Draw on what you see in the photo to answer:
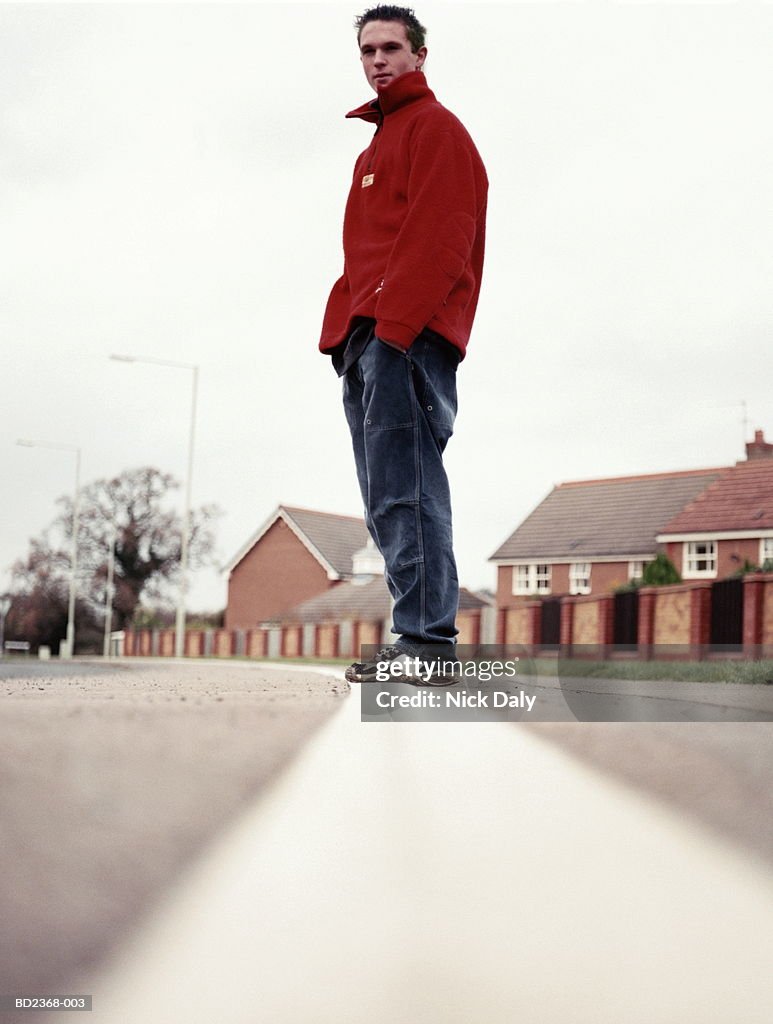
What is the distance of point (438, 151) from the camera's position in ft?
4.89

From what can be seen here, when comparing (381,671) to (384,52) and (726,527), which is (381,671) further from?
(726,527)

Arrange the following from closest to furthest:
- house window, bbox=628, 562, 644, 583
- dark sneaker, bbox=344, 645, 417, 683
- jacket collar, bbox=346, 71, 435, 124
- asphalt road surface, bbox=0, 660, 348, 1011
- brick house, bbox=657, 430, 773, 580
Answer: asphalt road surface, bbox=0, 660, 348, 1011 → dark sneaker, bbox=344, 645, 417, 683 → jacket collar, bbox=346, 71, 435, 124 → brick house, bbox=657, 430, 773, 580 → house window, bbox=628, 562, 644, 583

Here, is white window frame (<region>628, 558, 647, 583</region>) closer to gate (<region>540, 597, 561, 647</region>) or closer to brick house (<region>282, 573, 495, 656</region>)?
brick house (<region>282, 573, 495, 656</region>)

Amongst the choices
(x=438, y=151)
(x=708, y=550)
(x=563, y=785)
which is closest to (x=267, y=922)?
(x=563, y=785)

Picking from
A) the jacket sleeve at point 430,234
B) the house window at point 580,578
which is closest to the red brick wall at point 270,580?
the house window at point 580,578

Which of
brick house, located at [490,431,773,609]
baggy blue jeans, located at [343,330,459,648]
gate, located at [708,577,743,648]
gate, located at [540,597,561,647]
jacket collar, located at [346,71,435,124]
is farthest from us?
brick house, located at [490,431,773,609]

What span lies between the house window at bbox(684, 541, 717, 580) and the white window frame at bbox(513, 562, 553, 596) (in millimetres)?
4384

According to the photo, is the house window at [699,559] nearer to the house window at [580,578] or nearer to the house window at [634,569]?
the house window at [634,569]

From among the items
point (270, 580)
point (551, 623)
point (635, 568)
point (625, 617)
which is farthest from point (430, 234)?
point (270, 580)

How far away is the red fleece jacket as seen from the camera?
1.38m

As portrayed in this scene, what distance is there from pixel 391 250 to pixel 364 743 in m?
0.84

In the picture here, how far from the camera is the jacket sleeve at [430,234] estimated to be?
4.44ft

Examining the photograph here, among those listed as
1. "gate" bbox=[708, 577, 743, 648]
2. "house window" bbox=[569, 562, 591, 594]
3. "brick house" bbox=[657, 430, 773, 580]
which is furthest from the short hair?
"house window" bbox=[569, 562, 591, 594]

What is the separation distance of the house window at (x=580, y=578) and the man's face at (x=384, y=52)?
82.6 ft
